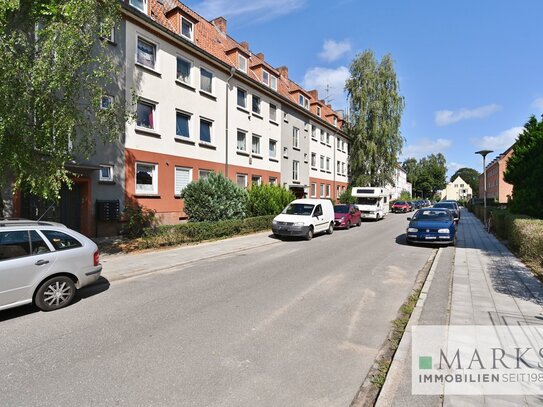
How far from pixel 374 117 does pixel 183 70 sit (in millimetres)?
23402

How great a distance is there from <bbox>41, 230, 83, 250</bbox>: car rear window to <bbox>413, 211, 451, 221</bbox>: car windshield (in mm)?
12765

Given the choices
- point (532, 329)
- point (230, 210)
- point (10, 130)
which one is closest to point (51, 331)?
point (10, 130)

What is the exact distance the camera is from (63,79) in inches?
293

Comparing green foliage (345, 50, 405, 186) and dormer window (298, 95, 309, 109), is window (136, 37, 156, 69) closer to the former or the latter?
dormer window (298, 95, 309, 109)

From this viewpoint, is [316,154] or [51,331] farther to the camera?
[316,154]

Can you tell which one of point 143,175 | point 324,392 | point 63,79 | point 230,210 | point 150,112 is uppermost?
point 150,112

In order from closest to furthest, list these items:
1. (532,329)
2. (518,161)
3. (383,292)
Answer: (532,329)
(383,292)
(518,161)

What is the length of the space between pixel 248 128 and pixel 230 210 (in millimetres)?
9140

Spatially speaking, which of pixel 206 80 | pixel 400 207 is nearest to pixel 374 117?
pixel 400 207

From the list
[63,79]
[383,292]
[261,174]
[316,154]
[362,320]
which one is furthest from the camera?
[316,154]

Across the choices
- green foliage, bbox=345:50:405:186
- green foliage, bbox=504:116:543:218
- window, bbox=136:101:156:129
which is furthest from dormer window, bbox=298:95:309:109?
green foliage, bbox=504:116:543:218

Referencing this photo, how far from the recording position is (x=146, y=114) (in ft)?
52.1

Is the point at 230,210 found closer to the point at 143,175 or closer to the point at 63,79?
the point at 143,175

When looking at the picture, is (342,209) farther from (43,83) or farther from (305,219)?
(43,83)
